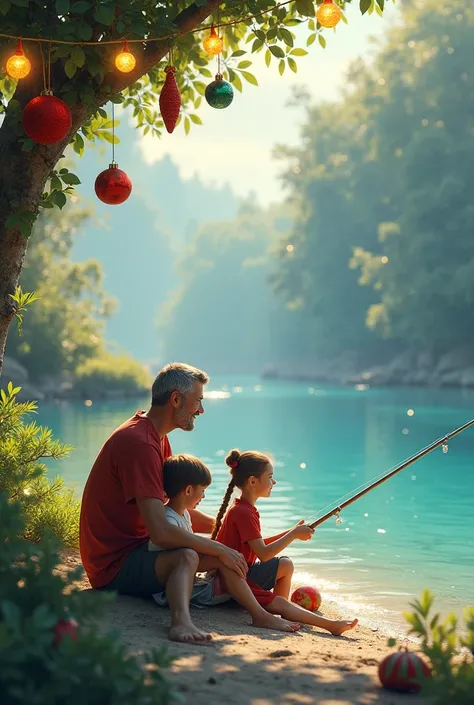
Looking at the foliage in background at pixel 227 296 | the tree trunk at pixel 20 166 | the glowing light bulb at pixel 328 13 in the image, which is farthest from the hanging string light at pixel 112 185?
the foliage in background at pixel 227 296

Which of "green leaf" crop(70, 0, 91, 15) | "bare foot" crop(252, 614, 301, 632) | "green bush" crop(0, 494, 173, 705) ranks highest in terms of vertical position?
"green leaf" crop(70, 0, 91, 15)

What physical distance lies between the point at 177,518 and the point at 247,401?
A: 26.3 m

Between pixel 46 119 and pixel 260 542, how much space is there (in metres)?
2.31

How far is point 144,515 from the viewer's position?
4555 millimetres

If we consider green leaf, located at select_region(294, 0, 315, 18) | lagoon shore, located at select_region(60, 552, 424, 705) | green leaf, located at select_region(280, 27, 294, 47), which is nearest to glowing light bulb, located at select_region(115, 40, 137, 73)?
green leaf, located at select_region(294, 0, 315, 18)

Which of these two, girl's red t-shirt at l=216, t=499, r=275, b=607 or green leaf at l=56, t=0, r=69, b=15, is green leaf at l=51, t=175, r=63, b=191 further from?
girl's red t-shirt at l=216, t=499, r=275, b=607

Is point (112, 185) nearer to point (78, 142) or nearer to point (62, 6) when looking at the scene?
point (78, 142)

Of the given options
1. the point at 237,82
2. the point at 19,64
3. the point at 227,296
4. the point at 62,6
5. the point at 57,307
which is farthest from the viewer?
the point at 227,296

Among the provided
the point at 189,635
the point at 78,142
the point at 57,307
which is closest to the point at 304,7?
the point at 78,142

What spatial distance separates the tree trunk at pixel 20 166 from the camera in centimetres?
552

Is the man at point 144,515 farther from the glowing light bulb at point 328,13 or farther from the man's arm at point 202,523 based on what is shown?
the glowing light bulb at point 328,13

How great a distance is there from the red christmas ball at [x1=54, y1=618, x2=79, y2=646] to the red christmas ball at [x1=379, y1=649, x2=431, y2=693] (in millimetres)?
1139

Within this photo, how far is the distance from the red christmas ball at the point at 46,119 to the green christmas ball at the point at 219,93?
106 centimetres

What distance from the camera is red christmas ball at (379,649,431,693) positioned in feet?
11.7
